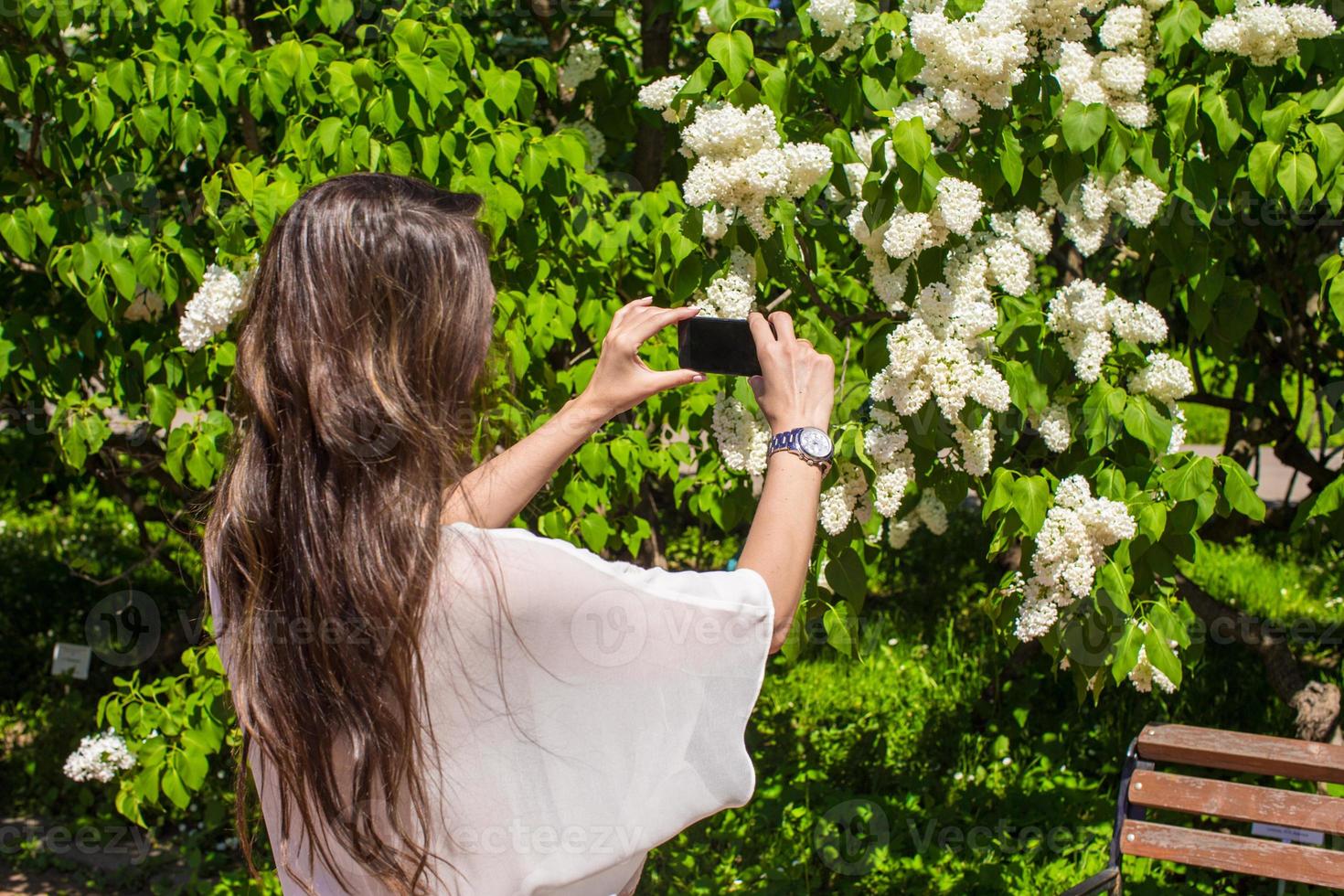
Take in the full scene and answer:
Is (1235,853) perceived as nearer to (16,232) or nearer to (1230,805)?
(1230,805)

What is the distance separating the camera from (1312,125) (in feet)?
8.34

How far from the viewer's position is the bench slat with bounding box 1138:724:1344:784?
3.15 metres

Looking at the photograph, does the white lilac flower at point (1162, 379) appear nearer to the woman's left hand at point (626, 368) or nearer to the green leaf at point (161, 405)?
the woman's left hand at point (626, 368)

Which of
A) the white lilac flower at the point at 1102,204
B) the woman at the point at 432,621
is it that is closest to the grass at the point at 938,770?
the white lilac flower at the point at 1102,204

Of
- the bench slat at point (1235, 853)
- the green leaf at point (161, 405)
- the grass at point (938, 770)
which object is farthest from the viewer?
the grass at point (938, 770)

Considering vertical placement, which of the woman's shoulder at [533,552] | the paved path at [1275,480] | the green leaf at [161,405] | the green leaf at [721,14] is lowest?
the paved path at [1275,480]

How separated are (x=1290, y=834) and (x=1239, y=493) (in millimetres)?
1180

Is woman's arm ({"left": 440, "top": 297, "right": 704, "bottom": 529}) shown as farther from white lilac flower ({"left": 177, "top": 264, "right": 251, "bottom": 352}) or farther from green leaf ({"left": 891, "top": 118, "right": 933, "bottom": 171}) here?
white lilac flower ({"left": 177, "top": 264, "right": 251, "bottom": 352})

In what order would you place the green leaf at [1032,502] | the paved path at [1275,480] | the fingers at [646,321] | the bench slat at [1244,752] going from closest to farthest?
the fingers at [646,321] → the green leaf at [1032,502] → the bench slat at [1244,752] → the paved path at [1275,480]

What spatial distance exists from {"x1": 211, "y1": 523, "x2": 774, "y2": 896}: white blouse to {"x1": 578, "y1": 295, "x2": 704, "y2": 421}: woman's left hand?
36 centimetres

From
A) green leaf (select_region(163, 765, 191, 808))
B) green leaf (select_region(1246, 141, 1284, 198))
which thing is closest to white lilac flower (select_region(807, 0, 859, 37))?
green leaf (select_region(1246, 141, 1284, 198))

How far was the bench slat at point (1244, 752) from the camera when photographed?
3.15m

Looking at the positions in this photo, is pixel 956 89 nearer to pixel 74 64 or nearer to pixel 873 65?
pixel 873 65

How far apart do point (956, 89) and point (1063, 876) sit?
2534mm
